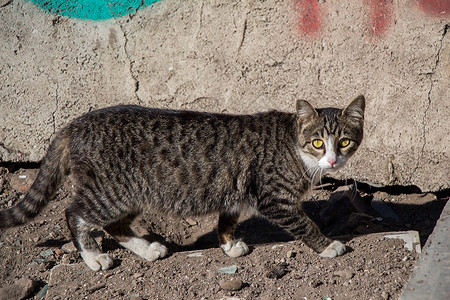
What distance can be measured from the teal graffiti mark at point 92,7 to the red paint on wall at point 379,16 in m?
2.11

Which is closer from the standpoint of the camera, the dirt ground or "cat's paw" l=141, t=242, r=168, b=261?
the dirt ground

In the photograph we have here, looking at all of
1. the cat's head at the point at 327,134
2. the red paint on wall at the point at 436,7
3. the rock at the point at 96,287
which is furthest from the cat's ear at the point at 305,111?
the rock at the point at 96,287

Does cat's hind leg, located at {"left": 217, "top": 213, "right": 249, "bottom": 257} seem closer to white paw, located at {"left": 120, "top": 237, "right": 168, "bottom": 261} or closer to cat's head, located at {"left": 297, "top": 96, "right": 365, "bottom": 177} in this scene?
white paw, located at {"left": 120, "top": 237, "right": 168, "bottom": 261}

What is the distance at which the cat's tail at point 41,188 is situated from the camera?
155 inches

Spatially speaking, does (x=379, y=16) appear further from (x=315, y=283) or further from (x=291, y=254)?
(x=315, y=283)

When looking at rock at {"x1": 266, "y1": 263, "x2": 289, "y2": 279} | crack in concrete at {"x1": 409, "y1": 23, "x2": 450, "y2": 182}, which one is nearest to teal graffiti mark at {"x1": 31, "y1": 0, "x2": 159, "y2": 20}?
crack in concrete at {"x1": 409, "y1": 23, "x2": 450, "y2": 182}

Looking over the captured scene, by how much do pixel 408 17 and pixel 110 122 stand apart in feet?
9.27

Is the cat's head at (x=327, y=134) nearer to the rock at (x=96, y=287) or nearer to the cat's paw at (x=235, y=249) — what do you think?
the cat's paw at (x=235, y=249)

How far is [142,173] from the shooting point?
389 centimetres

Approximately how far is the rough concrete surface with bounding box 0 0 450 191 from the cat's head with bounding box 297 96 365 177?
100cm

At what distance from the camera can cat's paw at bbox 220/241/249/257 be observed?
159 inches

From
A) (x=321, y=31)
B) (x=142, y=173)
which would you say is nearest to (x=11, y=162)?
(x=142, y=173)

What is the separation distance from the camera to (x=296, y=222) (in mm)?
3883

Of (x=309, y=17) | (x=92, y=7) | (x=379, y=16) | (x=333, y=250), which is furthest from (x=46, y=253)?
(x=379, y=16)
